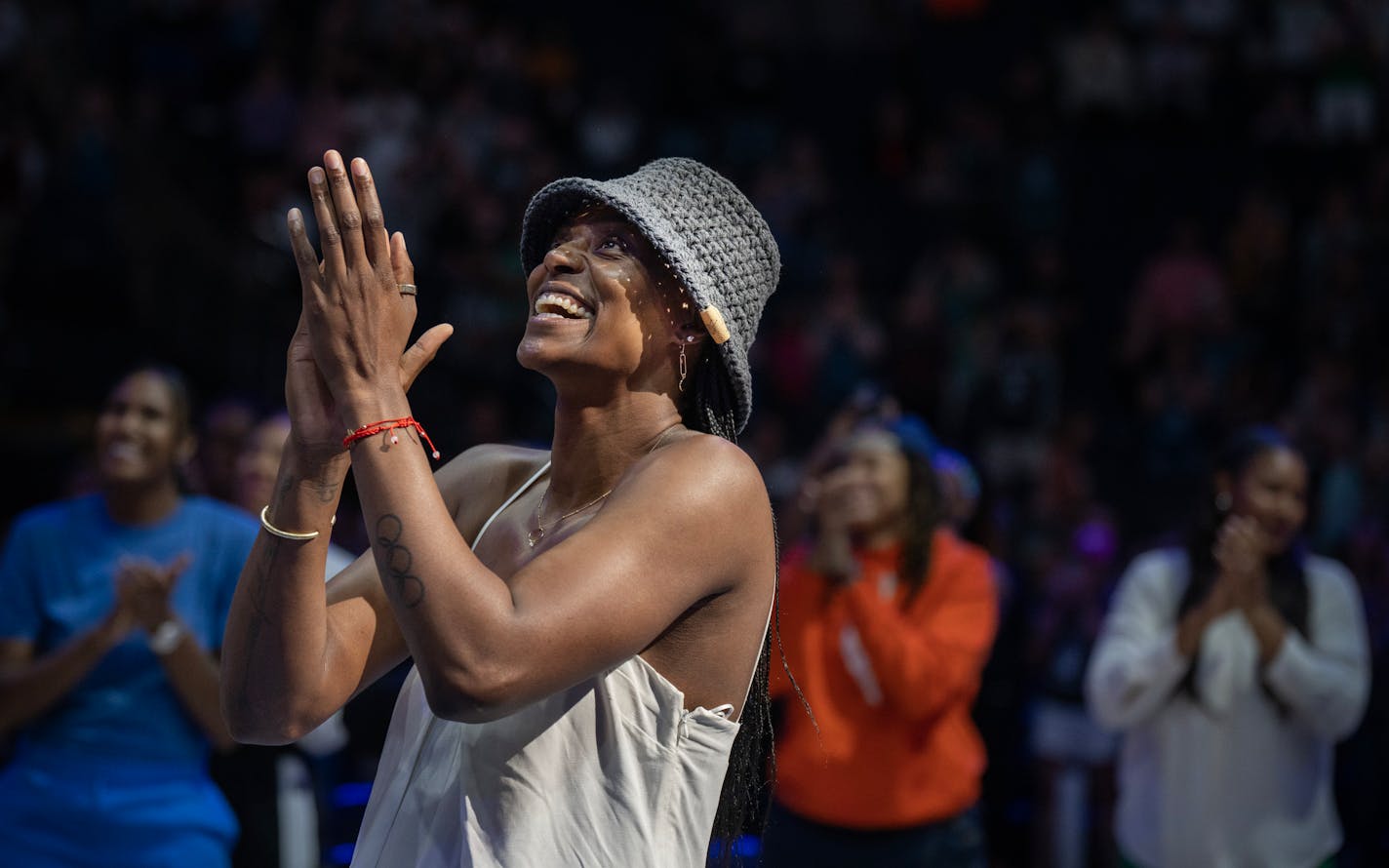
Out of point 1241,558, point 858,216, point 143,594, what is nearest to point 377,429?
point 143,594

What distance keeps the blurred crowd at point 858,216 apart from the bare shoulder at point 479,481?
195 inches

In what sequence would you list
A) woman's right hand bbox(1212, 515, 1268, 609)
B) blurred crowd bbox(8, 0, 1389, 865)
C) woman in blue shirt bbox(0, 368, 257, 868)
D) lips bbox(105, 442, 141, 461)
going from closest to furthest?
woman in blue shirt bbox(0, 368, 257, 868)
lips bbox(105, 442, 141, 461)
woman's right hand bbox(1212, 515, 1268, 609)
blurred crowd bbox(8, 0, 1389, 865)

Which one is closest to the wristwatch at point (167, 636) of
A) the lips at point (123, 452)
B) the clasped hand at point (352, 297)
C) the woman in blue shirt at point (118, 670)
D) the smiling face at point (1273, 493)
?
the woman in blue shirt at point (118, 670)

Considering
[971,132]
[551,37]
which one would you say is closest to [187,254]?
[551,37]

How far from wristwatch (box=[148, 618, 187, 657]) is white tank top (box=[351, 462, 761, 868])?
1.78m

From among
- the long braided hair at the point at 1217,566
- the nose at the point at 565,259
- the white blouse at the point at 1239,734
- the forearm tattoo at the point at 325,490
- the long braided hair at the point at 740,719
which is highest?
the nose at the point at 565,259

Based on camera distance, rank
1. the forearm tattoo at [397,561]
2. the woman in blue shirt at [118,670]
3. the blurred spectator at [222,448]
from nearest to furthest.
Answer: the forearm tattoo at [397,561], the woman in blue shirt at [118,670], the blurred spectator at [222,448]

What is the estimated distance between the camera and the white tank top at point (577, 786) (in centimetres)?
193

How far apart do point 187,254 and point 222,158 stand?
1095 mm

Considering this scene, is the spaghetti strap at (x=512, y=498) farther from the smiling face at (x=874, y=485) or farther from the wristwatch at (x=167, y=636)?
the smiling face at (x=874, y=485)

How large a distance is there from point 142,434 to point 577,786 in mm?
2499

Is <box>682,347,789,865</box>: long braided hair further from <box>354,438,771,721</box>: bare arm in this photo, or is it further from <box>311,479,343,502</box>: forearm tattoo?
<box>311,479,343,502</box>: forearm tattoo

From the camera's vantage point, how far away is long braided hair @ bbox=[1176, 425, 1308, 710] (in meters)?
4.33

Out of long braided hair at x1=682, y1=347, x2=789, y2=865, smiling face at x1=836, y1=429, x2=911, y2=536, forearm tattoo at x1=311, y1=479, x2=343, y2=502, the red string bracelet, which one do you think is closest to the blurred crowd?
smiling face at x1=836, y1=429, x2=911, y2=536
